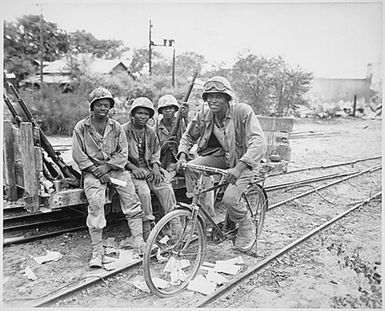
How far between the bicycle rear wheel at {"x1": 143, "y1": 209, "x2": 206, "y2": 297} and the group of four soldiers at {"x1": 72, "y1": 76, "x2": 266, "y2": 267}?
0.33 metres

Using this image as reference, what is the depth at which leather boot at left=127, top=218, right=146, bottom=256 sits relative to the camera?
3.90m

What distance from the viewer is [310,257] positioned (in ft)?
13.6

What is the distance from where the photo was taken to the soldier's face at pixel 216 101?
3.65 metres

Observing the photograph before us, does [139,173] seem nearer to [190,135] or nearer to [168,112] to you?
[190,135]

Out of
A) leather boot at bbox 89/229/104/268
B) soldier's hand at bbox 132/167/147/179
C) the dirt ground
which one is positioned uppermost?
soldier's hand at bbox 132/167/147/179

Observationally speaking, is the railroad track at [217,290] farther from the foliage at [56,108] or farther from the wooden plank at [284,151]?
the foliage at [56,108]

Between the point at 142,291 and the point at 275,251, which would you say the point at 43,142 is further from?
the point at 275,251

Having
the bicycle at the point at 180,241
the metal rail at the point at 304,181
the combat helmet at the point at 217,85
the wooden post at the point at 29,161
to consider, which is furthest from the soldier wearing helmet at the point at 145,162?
the metal rail at the point at 304,181

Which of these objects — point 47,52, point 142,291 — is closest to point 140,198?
point 142,291

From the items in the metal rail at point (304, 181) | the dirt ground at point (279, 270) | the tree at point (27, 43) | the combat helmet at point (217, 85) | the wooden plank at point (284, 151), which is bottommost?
the dirt ground at point (279, 270)

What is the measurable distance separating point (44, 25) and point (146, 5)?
1332 millimetres

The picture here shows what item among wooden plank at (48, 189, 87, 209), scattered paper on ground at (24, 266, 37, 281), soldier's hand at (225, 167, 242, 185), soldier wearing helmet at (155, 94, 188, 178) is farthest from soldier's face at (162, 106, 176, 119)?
scattered paper on ground at (24, 266, 37, 281)

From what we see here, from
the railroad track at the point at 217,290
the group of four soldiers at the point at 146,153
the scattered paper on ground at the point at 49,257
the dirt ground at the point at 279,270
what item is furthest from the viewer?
the scattered paper on ground at the point at 49,257

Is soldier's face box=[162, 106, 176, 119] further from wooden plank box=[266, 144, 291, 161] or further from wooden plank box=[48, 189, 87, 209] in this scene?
wooden plank box=[266, 144, 291, 161]
